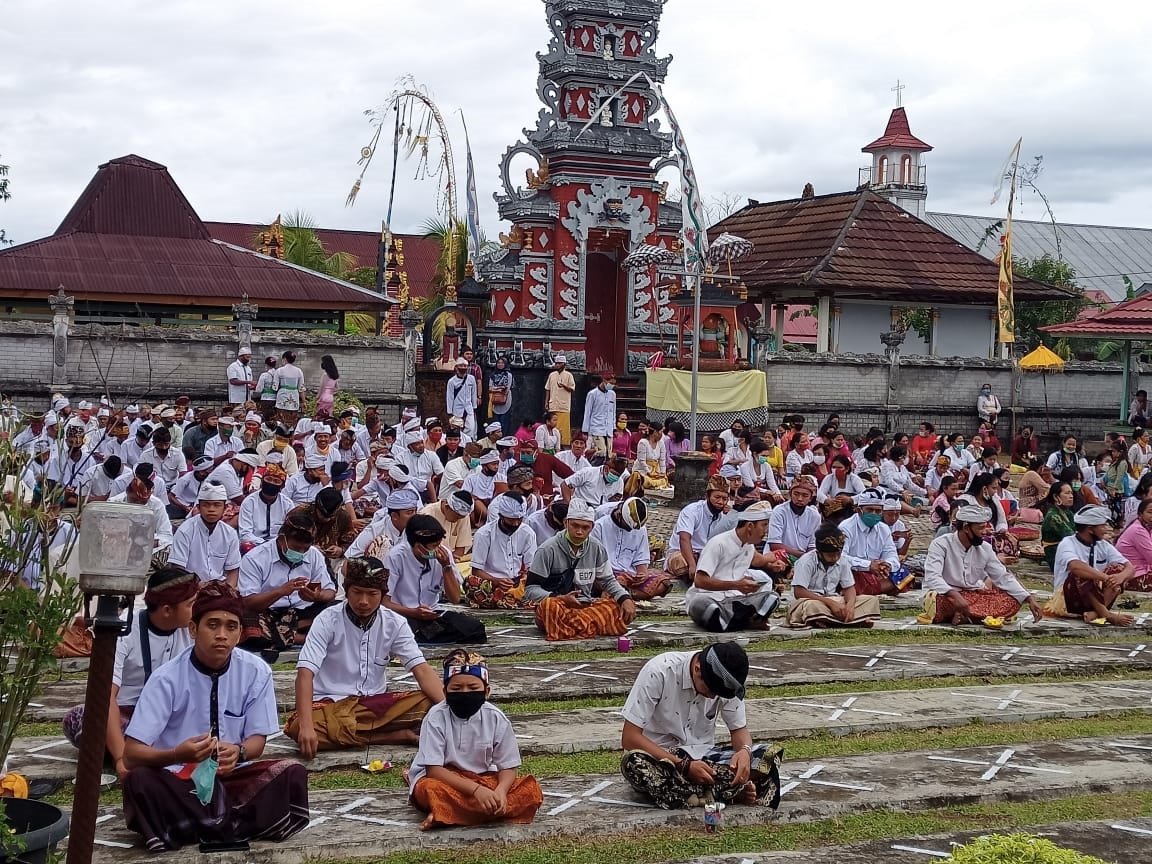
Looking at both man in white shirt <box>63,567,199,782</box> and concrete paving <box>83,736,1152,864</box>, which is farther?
man in white shirt <box>63,567,199,782</box>

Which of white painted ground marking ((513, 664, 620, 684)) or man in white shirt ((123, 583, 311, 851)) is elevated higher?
man in white shirt ((123, 583, 311, 851))

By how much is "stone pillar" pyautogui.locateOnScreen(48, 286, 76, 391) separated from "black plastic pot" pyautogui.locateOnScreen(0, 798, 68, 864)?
20.6 meters

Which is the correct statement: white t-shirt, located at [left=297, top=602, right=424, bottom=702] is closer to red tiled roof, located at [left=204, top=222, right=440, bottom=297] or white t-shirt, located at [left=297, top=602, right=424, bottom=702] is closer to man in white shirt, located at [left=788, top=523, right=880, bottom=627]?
man in white shirt, located at [left=788, top=523, right=880, bottom=627]

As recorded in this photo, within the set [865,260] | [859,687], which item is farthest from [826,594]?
[865,260]

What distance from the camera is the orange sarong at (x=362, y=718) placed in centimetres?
826

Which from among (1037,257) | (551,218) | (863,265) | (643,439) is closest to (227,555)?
(643,439)

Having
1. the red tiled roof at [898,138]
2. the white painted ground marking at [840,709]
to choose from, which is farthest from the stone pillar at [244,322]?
the red tiled roof at [898,138]

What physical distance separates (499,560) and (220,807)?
21.3 ft

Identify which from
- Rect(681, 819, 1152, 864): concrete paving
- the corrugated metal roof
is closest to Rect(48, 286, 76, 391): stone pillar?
Rect(681, 819, 1152, 864): concrete paving

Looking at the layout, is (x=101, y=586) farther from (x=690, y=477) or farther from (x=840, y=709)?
(x=690, y=477)

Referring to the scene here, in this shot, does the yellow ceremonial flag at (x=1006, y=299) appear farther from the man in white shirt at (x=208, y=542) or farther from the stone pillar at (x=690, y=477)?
the man in white shirt at (x=208, y=542)

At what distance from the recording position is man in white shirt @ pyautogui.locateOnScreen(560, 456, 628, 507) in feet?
56.3

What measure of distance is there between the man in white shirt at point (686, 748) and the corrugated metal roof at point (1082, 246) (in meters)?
52.9

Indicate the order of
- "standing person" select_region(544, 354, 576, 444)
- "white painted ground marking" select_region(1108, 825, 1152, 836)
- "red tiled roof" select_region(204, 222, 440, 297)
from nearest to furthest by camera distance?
"white painted ground marking" select_region(1108, 825, 1152, 836)
"standing person" select_region(544, 354, 576, 444)
"red tiled roof" select_region(204, 222, 440, 297)
